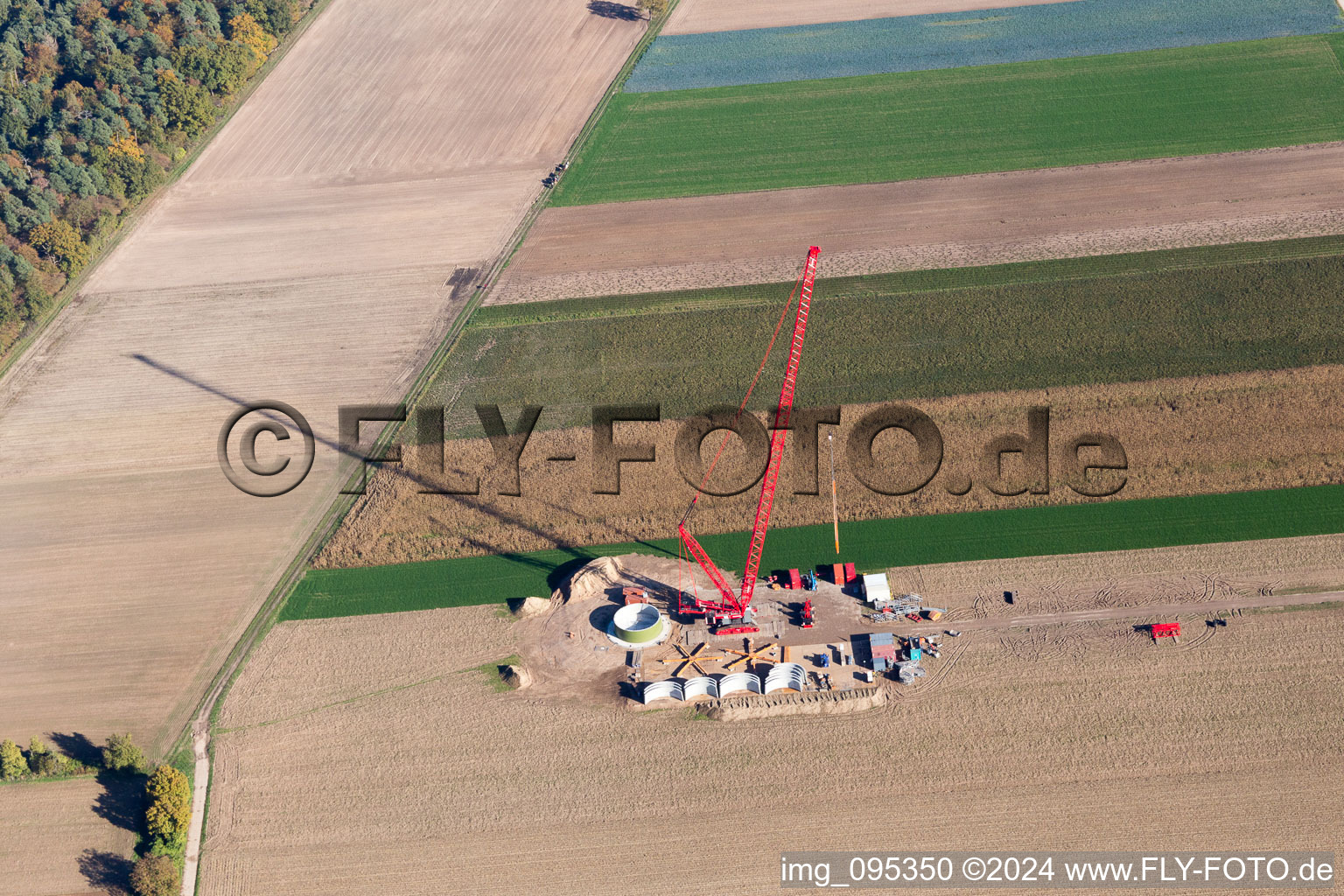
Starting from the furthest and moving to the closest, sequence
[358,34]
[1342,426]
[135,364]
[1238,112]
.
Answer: [358,34], [1238,112], [135,364], [1342,426]

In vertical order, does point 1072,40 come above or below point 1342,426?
above

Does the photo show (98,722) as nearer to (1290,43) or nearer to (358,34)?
(358,34)

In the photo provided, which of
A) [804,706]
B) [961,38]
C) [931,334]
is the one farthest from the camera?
[961,38]

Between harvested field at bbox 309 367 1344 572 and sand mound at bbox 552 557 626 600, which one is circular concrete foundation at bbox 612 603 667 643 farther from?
harvested field at bbox 309 367 1344 572

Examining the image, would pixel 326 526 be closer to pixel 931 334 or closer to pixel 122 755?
pixel 122 755

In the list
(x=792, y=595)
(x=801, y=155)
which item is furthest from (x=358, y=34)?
(x=792, y=595)

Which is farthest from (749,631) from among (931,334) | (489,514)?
(931,334)

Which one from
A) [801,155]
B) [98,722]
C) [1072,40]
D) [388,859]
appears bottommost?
[388,859]

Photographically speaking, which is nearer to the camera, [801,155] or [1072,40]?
[801,155]
